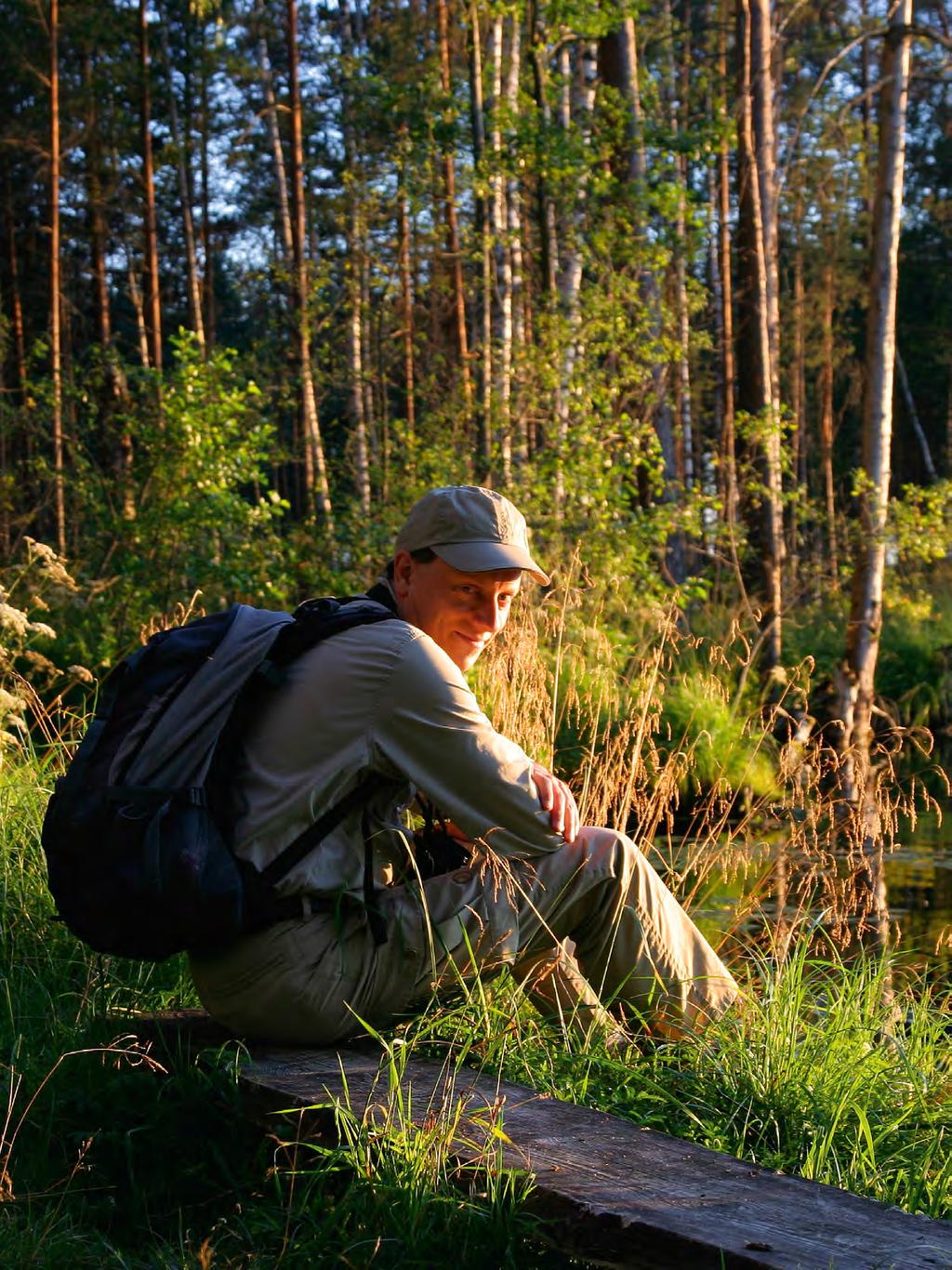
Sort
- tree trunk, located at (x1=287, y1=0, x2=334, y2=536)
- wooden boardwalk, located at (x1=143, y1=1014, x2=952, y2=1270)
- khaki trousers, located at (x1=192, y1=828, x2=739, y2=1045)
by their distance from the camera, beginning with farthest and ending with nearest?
tree trunk, located at (x1=287, y1=0, x2=334, y2=536)
khaki trousers, located at (x1=192, y1=828, x2=739, y2=1045)
wooden boardwalk, located at (x1=143, y1=1014, x2=952, y2=1270)

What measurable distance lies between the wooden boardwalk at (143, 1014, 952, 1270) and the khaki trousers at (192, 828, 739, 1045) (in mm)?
125

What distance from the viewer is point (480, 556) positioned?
2.94 metres

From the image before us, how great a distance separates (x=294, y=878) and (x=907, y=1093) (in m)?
1.38

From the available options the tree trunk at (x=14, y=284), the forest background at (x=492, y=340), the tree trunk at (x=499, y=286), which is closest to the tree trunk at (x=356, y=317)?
the forest background at (x=492, y=340)

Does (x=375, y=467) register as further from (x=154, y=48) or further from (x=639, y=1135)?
(x=154, y=48)

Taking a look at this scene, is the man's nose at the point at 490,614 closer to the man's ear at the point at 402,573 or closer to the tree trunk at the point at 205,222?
the man's ear at the point at 402,573

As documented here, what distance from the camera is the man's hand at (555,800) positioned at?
9.07 feet

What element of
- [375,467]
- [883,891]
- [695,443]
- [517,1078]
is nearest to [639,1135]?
[517,1078]

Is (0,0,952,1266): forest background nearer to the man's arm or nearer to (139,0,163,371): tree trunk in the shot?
(139,0,163,371): tree trunk

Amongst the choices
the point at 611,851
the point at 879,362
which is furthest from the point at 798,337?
the point at 611,851

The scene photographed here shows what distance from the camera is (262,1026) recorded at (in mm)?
2863

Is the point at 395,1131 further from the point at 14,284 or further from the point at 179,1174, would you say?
the point at 14,284

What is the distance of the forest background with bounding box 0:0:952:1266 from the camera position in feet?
9.23

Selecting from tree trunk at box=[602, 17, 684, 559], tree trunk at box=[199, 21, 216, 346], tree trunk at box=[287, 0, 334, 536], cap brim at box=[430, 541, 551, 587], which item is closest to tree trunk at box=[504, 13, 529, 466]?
tree trunk at box=[602, 17, 684, 559]
